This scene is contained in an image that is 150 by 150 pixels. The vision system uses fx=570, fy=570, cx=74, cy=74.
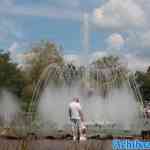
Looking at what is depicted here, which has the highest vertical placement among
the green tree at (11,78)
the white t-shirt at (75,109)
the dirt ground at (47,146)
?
the green tree at (11,78)

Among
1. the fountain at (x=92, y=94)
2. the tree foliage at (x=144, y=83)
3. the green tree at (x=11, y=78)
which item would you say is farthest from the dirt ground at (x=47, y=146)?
the tree foliage at (x=144, y=83)

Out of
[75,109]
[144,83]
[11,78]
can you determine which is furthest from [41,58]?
[75,109]

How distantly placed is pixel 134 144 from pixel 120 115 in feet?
62.0

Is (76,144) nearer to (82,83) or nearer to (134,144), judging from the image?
(134,144)

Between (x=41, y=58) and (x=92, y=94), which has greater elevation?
(x=41, y=58)

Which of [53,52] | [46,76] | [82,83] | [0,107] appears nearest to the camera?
[82,83]

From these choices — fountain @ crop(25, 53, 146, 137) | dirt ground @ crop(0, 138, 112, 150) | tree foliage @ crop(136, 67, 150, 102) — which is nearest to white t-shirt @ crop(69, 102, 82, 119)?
dirt ground @ crop(0, 138, 112, 150)

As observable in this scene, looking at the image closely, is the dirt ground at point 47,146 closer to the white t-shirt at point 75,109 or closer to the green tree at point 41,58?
the white t-shirt at point 75,109

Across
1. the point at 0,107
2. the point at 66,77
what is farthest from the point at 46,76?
the point at 0,107

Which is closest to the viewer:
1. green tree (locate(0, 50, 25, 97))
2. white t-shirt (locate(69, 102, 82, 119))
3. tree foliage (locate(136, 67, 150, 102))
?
white t-shirt (locate(69, 102, 82, 119))

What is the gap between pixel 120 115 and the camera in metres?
33.4

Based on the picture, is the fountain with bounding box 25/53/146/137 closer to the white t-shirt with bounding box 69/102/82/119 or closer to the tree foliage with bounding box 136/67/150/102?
the white t-shirt with bounding box 69/102/82/119

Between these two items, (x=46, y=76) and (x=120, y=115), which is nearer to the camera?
→ (x=120, y=115)

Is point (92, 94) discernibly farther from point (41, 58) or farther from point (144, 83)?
point (144, 83)
